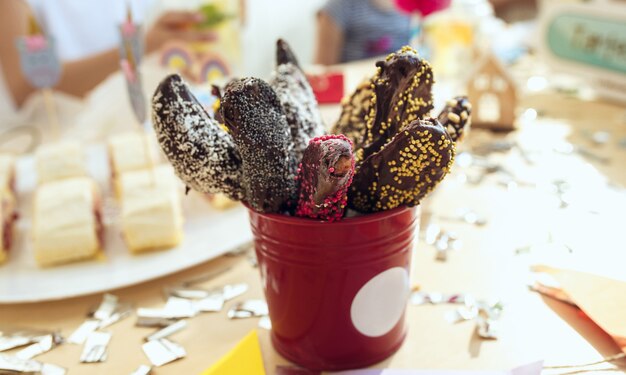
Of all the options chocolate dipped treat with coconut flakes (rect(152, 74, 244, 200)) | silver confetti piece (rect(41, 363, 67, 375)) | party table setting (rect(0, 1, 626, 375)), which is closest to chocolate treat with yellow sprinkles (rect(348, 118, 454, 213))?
party table setting (rect(0, 1, 626, 375))

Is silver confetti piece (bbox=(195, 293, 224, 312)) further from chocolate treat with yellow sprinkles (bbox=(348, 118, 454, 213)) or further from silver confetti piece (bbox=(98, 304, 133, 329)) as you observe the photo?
chocolate treat with yellow sprinkles (bbox=(348, 118, 454, 213))

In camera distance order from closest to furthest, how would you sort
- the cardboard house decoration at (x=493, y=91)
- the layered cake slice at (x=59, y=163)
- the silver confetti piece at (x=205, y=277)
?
the silver confetti piece at (x=205, y=277)
the layered cake slice at (x=59, y=163)
the cardboard house decoration at (x=493, y=91)

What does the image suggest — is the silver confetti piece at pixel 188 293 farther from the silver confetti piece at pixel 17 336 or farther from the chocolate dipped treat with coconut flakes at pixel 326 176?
the chocolate dipped treat with coconut flakes at pixel 326 176

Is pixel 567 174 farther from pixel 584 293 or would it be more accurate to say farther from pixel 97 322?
pixel 97 322

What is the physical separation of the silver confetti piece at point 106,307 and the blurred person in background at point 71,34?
1.08m

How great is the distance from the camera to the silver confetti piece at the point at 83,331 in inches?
26.2

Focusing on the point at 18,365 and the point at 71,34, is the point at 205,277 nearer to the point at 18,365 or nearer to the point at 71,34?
the point at 18,365

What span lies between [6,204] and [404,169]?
0.74m

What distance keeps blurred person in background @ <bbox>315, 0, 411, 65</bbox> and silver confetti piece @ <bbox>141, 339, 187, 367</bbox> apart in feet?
6.20

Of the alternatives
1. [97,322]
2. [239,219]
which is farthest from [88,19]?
[97,322]

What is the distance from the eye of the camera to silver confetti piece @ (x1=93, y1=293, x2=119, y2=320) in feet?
2.33

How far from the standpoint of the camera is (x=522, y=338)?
2.04ft

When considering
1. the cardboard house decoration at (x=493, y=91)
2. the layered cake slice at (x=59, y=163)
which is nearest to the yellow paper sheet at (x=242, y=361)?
the layered cake slice at (x=59, y=163)

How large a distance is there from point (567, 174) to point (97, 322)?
0.77 metres
